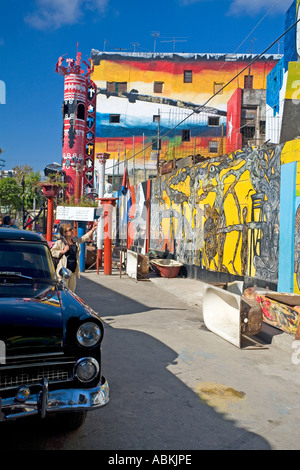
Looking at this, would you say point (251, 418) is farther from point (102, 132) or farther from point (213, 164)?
point (102, 132)

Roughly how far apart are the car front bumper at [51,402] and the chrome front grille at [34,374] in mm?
113

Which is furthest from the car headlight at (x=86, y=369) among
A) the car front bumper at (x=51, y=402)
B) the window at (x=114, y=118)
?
the window at (x=114, y=118)

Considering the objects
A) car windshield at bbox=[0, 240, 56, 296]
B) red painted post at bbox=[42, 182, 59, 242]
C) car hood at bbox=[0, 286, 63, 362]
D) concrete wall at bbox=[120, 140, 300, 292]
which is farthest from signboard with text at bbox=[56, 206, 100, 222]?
car hood at bbox=[0, 286, 63, 362]

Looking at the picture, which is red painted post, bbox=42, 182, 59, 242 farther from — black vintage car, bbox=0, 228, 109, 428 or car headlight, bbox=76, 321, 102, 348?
car headlight, bbox=76, 321, 102, 348

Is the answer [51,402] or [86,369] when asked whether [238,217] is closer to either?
[86,369]

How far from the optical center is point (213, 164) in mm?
13750

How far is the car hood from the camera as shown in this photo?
9.98 feet

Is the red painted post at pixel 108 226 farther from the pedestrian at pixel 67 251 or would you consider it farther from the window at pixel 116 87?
the window at pixel 116 87

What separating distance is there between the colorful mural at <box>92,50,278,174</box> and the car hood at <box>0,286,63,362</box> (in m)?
45.1

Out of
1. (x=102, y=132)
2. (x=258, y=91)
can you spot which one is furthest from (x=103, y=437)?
(x=102, y=132)

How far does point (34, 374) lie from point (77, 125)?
36.4 metres

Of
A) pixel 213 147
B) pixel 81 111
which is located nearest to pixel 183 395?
pixel 81 111

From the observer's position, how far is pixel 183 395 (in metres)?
4.46

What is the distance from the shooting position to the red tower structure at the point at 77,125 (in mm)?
36969
